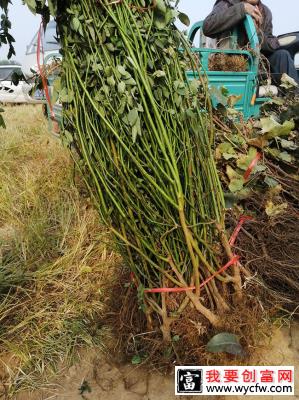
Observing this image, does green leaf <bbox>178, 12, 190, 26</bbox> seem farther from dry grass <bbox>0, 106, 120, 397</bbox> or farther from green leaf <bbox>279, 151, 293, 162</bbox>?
dry grass <bbox>0, 106, 120, 397</bbox>

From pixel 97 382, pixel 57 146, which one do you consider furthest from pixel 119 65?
pixel 57 146

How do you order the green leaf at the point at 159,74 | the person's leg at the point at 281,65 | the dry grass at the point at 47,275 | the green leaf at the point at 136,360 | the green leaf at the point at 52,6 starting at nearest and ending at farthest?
the green leaf at the point at 52,6 → the green leaf at the point at 159,74 → the green leaf at the point at 136,360 → the dry grass at the point at 47,275 → the person's leg at the point at 281,65

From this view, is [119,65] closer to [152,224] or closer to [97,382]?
[152,224]

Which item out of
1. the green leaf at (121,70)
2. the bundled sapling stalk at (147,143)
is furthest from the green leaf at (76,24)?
the green leaf at (121,70)

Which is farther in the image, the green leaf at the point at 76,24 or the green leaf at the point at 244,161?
the green leaf at the point at 244,161

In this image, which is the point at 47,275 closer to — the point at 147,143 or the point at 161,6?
the point at 147,143

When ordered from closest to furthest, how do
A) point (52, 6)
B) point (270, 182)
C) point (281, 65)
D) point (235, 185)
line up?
point (52, 6)
point (235, 185)
point (270, 182)
point (281, 65)

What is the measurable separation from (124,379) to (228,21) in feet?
10.5

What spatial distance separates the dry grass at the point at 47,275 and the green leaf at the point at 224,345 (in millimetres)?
704

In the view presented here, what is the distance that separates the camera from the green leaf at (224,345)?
163 cm

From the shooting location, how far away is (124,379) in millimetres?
1849

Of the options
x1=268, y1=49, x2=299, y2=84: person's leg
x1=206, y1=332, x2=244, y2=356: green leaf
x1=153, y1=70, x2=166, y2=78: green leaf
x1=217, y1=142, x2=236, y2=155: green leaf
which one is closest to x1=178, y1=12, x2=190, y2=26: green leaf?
x1=153, y1=70, x2=166, y2=78: green leaf

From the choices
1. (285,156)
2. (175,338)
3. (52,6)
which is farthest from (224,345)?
(52,6)

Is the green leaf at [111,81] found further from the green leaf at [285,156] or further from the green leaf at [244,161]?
the green leaf at [285,156]
